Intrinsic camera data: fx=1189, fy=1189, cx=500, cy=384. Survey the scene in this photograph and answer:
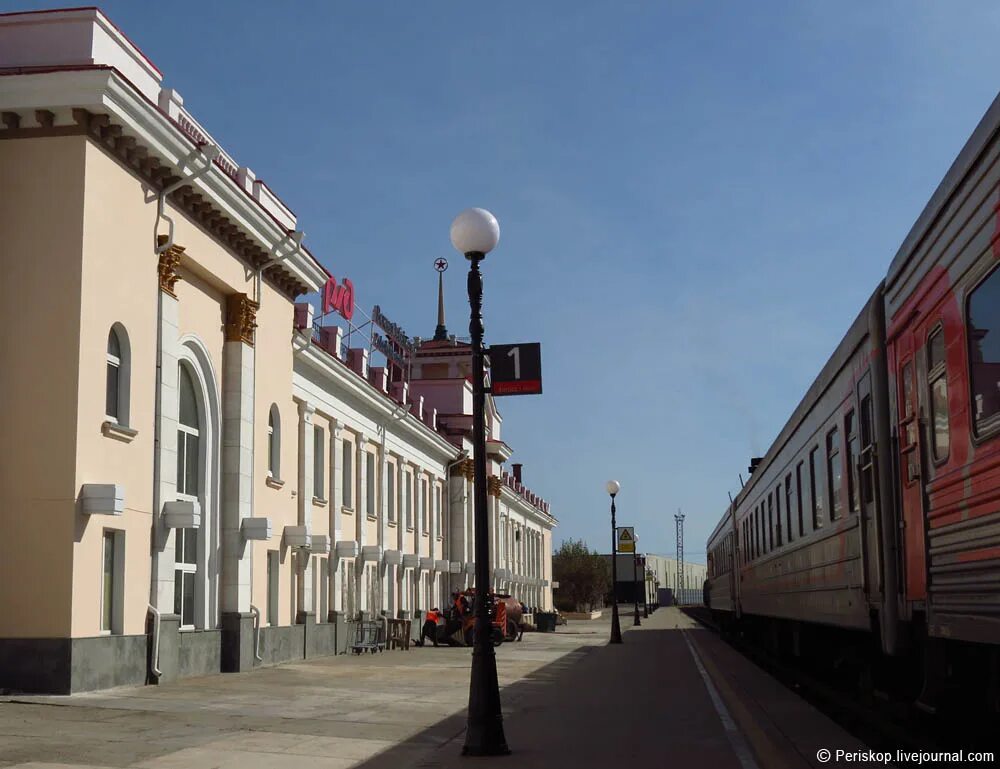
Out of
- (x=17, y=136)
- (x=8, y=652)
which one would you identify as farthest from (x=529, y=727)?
(x=17, y=136)

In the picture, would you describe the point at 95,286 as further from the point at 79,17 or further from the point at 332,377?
the point at 332,377

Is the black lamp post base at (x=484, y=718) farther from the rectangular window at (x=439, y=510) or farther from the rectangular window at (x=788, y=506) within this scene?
the rectangular window at (x=439, y=510)

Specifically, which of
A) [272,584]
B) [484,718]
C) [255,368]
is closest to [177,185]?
[255,368]

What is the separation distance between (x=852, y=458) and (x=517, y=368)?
339cm

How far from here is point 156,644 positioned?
57.4 ft

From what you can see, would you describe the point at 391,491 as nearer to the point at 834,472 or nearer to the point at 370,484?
the point at 370,484

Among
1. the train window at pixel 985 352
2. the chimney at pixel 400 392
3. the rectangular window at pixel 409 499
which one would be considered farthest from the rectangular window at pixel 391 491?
the train window at pixel 985 352

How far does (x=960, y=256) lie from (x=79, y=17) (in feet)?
43.6

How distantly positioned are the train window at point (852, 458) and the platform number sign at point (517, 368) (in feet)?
10.1

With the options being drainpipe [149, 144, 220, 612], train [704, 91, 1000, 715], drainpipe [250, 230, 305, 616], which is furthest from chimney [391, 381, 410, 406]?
train [704, 91, 1000, 715]

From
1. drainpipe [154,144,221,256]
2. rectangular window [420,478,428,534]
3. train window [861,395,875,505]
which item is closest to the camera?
train window [861,395,875,505]

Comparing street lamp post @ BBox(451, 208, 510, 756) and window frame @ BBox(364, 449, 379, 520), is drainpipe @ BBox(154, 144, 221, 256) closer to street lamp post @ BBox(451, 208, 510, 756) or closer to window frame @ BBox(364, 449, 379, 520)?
street lamp post @ BBox(451, 208, 510, 756)

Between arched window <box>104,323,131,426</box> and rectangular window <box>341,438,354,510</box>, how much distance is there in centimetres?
1565

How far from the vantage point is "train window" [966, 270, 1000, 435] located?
22.3 ft
